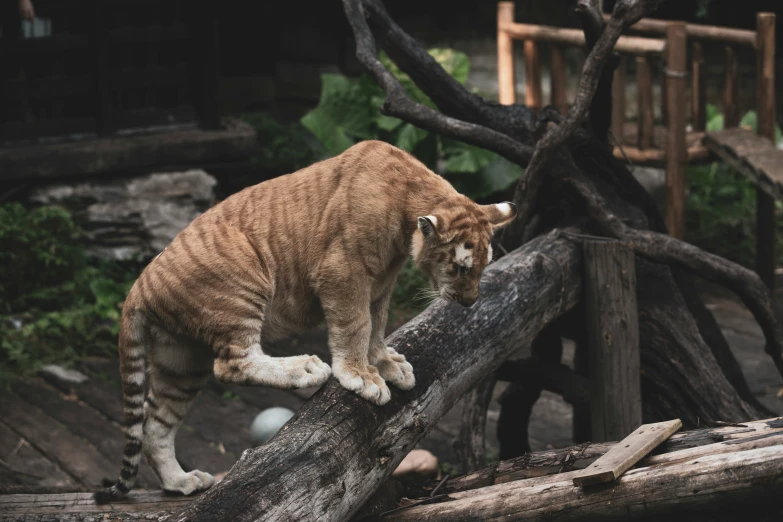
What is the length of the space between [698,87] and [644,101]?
2.31 feet

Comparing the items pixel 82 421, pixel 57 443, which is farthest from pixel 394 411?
pixel 82 421

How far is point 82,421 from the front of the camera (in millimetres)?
5832

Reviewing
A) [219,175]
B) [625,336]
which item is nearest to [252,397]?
[219,175]

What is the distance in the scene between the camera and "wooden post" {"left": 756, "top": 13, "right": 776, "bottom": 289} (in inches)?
296

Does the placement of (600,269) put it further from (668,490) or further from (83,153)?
(83,153)

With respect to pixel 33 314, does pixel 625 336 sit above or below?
above

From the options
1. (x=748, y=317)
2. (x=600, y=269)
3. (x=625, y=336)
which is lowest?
(x=748, y=317)

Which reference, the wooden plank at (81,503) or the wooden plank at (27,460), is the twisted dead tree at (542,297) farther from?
the wooden plank at (27,460)

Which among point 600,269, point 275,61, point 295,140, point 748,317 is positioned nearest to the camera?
point 600,269

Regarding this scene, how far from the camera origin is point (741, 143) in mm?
7379

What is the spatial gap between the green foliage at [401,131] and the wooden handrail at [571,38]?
1.68ft

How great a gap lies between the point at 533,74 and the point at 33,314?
4.48 m

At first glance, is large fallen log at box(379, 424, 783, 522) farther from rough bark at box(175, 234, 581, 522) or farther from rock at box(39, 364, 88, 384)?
rock at box(39, 364, 88, 384)

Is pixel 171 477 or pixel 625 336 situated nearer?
pixel 171 477
